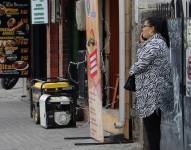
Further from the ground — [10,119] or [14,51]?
[14,51]

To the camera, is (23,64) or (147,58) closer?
(147,58)

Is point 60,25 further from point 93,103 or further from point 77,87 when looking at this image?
point 93,103

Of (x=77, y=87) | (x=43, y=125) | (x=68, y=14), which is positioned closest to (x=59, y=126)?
(x=43, y=125)

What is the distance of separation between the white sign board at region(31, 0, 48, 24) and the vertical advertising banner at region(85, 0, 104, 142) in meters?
5.22

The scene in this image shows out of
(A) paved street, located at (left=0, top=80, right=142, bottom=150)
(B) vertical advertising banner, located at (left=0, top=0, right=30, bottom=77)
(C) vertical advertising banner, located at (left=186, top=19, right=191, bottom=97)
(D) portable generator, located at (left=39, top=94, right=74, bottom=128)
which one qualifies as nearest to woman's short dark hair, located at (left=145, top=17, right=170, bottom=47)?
(C) vertical advertising banner, located at (left=186, top=19, right=191, bottom=97)

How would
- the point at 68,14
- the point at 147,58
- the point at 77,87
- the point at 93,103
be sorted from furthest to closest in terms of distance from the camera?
1. the point at 68,14
2. the point at 77,87
3. the point at 93,103
4. the point at 147,58

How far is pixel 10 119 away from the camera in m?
14.1

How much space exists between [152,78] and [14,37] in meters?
8.85

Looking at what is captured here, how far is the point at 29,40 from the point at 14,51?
1.86 feet

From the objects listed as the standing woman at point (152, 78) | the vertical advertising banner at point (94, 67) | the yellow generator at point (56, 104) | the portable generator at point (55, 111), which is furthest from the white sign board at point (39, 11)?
the standing woman at point (152, 78)

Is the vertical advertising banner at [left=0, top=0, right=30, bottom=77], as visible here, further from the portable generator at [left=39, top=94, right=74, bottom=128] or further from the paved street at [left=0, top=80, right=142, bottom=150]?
the portable generator at [left=39, top=94, right=74, bottom=128]

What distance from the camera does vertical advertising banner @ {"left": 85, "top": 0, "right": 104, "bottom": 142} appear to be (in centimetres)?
975

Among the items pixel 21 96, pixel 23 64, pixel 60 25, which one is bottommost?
pixel 21 96

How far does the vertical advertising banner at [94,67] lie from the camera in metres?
9.75
